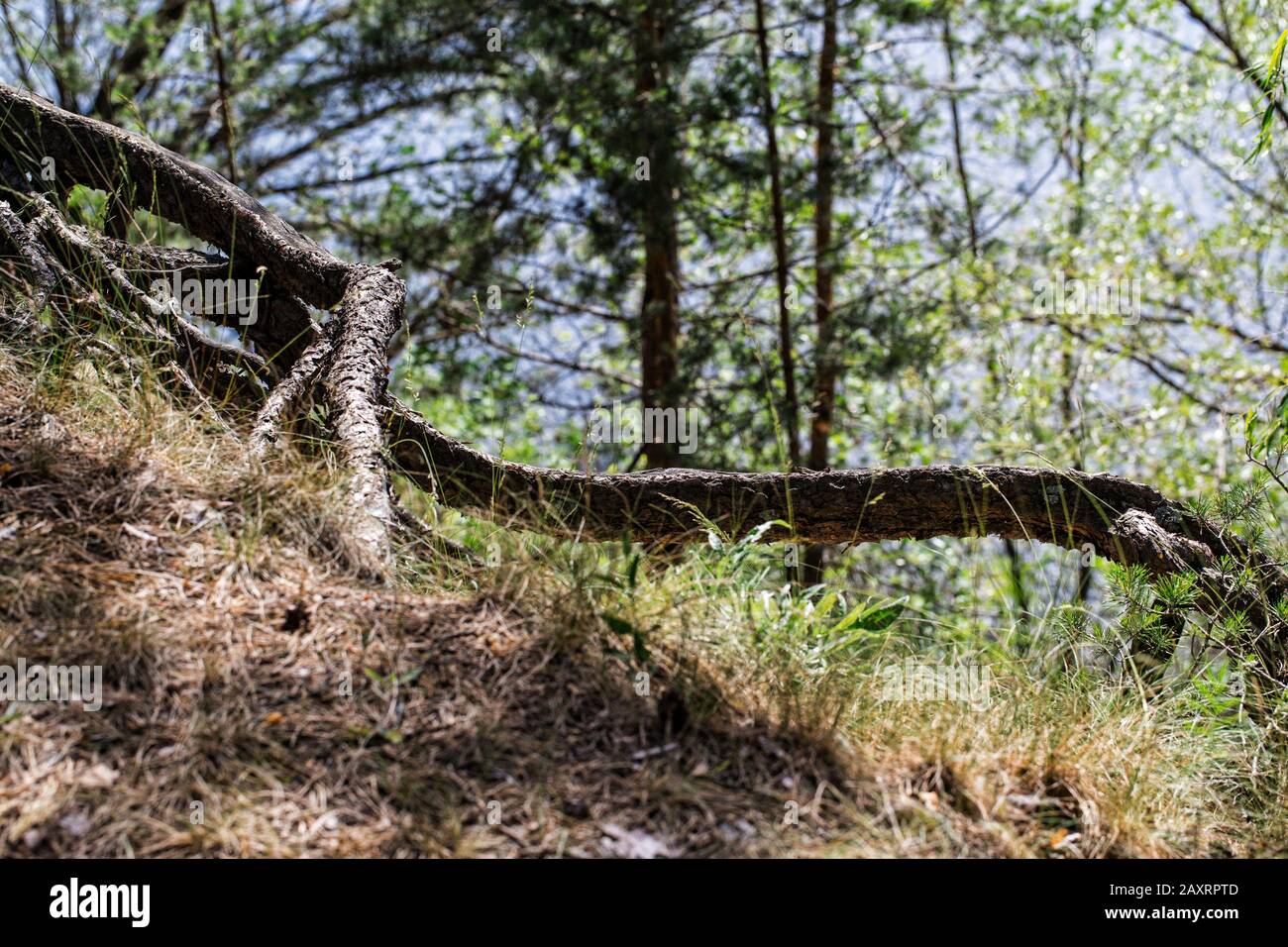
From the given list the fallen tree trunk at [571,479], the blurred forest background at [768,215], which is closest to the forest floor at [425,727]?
the fallen tree trunk at [571,479]

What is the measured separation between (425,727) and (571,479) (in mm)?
1198

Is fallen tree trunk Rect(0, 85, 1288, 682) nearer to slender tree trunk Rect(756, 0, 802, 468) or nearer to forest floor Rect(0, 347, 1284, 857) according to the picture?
forest floor Rect(0, 347, 1284, 857)

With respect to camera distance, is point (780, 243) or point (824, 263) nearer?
point (780, 243)

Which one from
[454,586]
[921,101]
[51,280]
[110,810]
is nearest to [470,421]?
[921,101]

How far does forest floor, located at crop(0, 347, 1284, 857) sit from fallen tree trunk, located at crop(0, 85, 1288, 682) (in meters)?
0.40

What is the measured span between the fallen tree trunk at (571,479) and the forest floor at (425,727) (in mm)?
403

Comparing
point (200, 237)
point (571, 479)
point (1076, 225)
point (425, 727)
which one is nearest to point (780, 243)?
point (1076, 225)

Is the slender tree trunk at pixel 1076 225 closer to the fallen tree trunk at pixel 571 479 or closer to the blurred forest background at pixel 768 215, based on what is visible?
the blurred forest background at pixel 768 215

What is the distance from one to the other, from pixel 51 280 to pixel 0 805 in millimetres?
1828

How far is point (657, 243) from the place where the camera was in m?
7.87

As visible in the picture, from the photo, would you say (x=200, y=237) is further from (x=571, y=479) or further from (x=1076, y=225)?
(x=1076, y=225)

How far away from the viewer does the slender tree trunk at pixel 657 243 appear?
7469 millimetres
